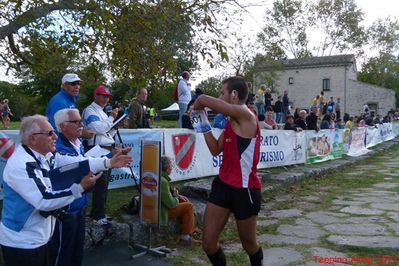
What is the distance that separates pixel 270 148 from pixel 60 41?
20.6 feet

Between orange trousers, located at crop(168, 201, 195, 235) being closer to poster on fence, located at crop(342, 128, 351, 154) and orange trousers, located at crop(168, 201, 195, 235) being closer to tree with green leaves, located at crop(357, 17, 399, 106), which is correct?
poster on fence, located at crop(342, 128, 351, 154)

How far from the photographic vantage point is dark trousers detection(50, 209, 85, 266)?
3.46 metres

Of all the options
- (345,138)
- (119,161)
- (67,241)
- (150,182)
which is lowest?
(67,241)

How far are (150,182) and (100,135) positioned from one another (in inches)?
37.0

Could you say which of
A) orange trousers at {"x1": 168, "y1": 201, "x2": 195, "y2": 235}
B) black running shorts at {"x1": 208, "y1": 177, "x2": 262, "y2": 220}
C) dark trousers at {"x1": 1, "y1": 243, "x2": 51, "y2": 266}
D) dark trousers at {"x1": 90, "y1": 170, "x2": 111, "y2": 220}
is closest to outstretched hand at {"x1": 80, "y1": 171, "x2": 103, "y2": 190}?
dark trousers at {"x1": 1, "y1": 243, "x2": 51, "y2": 266}

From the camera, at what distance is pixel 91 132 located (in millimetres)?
5285

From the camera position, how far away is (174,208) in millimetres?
5484

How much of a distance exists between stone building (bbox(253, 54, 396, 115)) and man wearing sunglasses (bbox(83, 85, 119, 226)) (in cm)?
4891

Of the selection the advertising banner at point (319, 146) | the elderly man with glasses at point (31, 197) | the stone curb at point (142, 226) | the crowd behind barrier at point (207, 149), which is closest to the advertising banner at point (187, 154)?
the crowd behind barrier at point (207, 149)

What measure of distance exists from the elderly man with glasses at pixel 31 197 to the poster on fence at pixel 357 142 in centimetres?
1545

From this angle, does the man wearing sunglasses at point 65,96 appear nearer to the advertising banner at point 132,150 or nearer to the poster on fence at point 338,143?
the advertising banner at point 132,150

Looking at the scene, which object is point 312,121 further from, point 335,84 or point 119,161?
point 335,84

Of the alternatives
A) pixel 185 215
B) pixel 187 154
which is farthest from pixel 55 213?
pixel 187 154

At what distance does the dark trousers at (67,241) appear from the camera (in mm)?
3459
